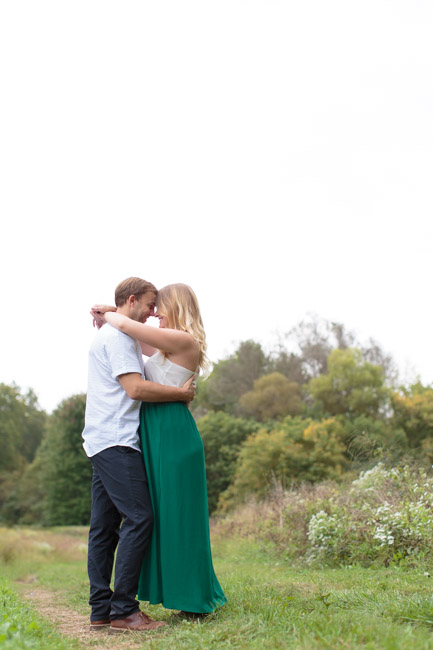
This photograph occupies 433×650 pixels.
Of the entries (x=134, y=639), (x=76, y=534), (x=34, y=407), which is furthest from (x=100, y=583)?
(x=34, y=407)

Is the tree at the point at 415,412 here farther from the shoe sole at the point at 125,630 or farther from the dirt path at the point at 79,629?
the shoe sole at the point at 125,630

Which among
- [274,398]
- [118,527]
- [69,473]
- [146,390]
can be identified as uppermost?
[274,398]

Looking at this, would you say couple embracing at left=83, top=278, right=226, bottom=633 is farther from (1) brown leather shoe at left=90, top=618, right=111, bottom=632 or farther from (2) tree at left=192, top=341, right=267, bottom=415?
(2) tree at left=192, top=341, right=267, bottom=415

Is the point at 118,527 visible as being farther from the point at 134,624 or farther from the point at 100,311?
the point at 100,311

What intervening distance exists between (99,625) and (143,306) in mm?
2188

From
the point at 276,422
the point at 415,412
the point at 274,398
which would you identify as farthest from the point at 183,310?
the point at 274,398

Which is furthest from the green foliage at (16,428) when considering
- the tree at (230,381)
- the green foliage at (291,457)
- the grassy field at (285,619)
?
the grassy field at (285,619)

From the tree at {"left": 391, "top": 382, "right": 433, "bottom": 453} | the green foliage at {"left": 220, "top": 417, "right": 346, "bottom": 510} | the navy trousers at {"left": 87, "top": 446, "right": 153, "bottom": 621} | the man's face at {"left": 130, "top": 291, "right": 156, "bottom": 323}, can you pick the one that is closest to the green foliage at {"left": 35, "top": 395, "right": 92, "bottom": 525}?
the green foliage at {"left": 220, "top": 417, "right": 346, "bottom": 510}

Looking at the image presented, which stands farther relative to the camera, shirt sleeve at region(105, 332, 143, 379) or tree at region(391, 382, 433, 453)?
tree at region(391, 382, 433, 453)

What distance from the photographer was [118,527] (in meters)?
4.41

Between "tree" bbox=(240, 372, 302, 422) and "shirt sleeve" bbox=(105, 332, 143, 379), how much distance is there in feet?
92.6

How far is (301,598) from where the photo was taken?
4160mm

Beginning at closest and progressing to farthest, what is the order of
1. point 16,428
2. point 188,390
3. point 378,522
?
point 188,390, point 378,522, point 16,428

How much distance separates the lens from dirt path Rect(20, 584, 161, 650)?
11.9 ft
